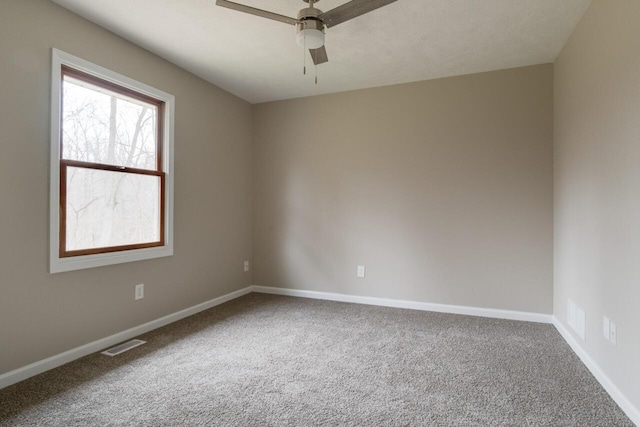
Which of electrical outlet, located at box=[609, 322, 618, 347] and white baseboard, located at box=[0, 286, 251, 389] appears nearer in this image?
electrical outlet, located at box=[609, 322, 618, 347]

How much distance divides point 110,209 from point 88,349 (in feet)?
3.49

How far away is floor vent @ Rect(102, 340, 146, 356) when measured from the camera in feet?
8.47

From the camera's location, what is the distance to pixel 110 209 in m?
2.79

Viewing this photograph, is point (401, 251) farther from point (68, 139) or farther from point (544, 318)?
point (68, 139)

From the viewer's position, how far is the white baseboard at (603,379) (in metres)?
1.76

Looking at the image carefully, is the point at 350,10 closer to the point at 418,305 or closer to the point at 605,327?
the point at 605,327

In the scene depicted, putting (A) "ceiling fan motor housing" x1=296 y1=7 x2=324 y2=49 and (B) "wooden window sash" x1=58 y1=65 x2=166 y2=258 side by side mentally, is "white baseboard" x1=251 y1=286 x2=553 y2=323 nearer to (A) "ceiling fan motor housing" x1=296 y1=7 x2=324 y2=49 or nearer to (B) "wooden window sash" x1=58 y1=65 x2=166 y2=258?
(B) "wooden window sash" x1=58 y1=65 x2=166 y2=258

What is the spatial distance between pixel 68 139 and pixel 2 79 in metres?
0.49

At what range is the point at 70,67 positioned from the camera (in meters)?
2.46

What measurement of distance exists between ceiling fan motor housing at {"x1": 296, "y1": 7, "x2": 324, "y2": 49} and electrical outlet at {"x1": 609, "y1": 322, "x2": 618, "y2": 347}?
238 centimetres

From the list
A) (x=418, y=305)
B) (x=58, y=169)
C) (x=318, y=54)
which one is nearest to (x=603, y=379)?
(x=418, y=305)

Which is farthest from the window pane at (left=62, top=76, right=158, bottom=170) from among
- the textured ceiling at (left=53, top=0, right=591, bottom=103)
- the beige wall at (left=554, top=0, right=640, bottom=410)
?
the beige wall at (left=554, top=0, right=640, bottom=410)

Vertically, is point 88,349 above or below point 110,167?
below

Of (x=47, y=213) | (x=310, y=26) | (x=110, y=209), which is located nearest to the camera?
(x=310, y=26)
